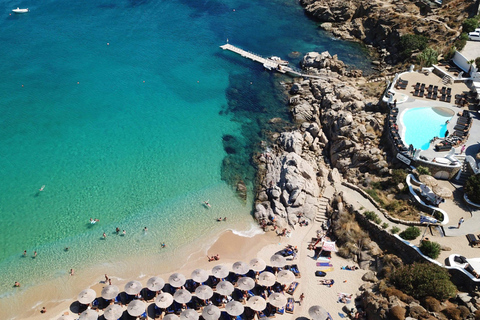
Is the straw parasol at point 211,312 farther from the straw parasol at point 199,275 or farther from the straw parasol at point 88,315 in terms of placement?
the straw parasol at point 88,315

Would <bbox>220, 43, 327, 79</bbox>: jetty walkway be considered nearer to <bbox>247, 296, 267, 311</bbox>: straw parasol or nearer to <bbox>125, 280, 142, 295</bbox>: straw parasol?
<bbox>247, 296, 267, 311</bbox>: straw parasol

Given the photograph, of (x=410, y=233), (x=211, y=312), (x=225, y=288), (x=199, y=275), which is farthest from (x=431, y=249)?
(x=199, y=275)

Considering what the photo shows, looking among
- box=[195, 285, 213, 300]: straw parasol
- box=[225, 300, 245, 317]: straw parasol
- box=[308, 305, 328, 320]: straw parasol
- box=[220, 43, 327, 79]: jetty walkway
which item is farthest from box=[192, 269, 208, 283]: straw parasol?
box=[220, 43, 327, 79]: jetty walkway

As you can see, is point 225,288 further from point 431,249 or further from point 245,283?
point 431,249

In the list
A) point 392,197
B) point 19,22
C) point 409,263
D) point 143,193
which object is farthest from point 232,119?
point 19,22

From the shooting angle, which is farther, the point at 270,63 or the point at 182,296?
the point at 270,63

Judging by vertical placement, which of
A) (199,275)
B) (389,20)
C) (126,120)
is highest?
(389,20)

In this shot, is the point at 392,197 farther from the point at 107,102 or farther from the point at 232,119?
the point at 107,102
